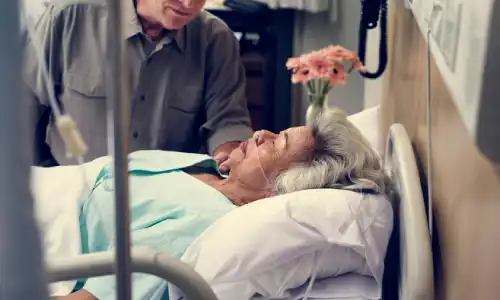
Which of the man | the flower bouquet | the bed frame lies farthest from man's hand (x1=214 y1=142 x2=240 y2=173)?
the bed frame

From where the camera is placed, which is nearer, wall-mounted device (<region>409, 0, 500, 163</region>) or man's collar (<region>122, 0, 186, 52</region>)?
wall-mounted device (<region>409, 0, 500, 163</region>)

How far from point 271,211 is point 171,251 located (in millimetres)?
230

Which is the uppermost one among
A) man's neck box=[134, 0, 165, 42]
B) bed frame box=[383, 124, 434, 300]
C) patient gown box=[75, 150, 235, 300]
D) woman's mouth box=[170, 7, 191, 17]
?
woman's mouth box=[170, 7, 191, 17]

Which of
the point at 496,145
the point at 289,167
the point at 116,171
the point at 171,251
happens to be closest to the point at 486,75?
the point at 496,145

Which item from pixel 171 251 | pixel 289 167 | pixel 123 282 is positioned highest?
pixel 123 282

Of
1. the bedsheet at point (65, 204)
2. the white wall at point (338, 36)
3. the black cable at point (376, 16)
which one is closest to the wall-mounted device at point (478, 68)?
the bedsheet at point (65, 204)

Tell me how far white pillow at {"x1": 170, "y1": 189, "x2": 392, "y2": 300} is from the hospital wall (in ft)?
0.38

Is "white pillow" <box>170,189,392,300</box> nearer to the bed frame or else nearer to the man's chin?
the bed frame

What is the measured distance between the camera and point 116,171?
433mm

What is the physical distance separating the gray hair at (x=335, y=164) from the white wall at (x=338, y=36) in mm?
1486

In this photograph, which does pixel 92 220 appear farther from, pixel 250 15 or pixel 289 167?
pixel 250 15

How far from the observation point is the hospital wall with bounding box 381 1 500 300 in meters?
0.55

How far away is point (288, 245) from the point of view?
3.22ft

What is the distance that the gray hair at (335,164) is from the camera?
1.28 m
